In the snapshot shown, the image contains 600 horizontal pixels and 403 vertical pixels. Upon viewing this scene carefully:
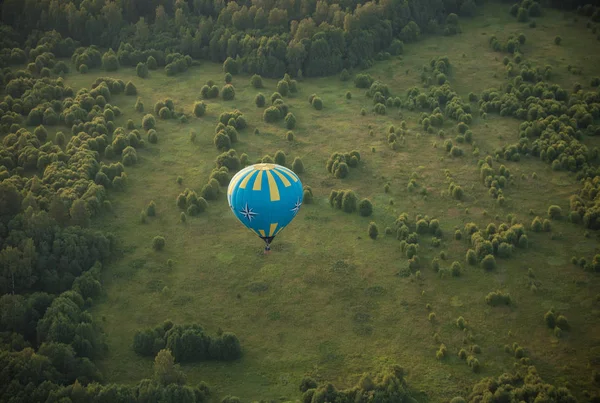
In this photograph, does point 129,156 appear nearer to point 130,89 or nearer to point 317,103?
point 130,89

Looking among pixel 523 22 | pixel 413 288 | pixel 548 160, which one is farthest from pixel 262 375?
pixel 523 22

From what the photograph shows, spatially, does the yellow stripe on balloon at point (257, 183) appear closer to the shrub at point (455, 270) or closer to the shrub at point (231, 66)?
the shrub at point (455, 270)

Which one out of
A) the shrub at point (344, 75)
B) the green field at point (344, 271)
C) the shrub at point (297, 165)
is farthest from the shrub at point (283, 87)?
the shrub at point (297, 165)

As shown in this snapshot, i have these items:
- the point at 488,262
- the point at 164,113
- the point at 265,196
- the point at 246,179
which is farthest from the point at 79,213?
the point at 488,262

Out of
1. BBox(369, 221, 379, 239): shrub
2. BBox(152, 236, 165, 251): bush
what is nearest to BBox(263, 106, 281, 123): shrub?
BBox(369, 221, 379, 239): shrub

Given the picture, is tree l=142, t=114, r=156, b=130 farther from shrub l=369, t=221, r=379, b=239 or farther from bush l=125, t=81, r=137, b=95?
shrub l=369, t=221, r=379, b=239

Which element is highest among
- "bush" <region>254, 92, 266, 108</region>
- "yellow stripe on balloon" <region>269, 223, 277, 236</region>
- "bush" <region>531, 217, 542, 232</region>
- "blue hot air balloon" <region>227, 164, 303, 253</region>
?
"blue hot air balloon" <region>227, 164, 303, 253</region>
